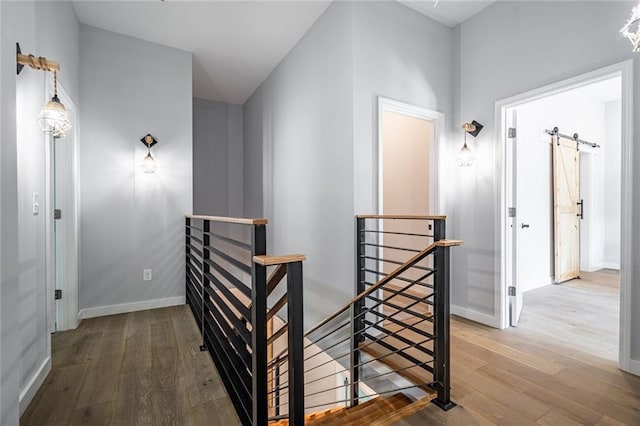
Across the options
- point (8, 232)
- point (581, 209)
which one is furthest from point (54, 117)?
point (581, 209)

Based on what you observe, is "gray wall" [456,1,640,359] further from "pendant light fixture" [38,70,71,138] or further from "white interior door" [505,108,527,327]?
"pendant light fixture" [38,70,71,138]

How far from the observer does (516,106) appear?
9.32 feet

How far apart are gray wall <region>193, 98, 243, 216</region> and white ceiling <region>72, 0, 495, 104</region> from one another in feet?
4.59

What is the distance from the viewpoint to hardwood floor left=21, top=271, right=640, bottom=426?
1645 mm

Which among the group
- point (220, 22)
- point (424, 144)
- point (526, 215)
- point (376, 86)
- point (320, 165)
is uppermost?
point (220, 22)

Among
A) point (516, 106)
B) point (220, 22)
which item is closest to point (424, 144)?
point (516, 106)

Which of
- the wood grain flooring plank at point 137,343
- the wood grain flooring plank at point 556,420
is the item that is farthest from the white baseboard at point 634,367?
the wood grain flooring plank at point 137,343

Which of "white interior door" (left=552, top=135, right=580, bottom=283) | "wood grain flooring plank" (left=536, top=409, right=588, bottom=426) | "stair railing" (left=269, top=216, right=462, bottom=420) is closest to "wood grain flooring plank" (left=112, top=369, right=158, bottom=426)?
"stair railing" (left=269, top=216, right=462, bottom=420)

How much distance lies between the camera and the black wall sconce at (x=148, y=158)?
332 cm

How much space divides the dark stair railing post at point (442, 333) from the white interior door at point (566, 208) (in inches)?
154

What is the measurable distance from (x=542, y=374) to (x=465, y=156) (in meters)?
1.97

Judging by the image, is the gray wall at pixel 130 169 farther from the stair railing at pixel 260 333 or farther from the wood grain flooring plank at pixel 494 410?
the wood grain flooring plank at pixel 494 410

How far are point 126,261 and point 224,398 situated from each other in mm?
2298

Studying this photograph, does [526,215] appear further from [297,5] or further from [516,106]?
[297,5]
